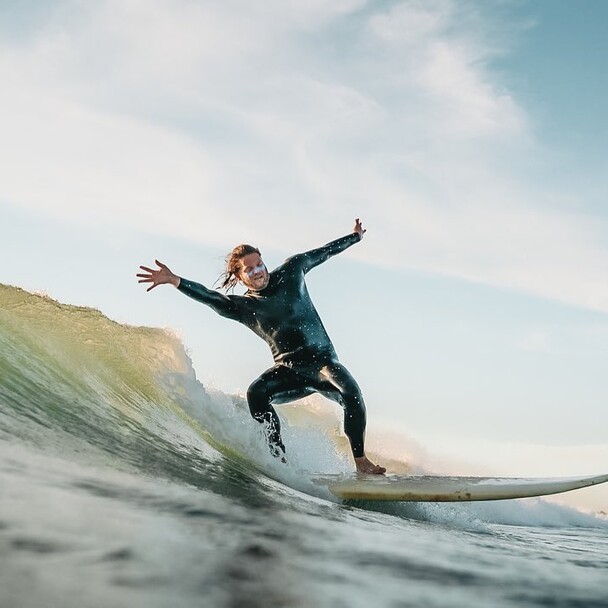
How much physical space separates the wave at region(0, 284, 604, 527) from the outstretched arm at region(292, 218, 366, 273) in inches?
67.0

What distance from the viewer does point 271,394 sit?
6070 millimetres

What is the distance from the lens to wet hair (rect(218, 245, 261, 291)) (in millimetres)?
6008

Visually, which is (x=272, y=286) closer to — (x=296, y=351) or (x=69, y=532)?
(x=296, y=351)

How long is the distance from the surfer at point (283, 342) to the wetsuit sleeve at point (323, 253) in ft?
0.58

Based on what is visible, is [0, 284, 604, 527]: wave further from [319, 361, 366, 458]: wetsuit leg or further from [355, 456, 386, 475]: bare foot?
[319, 361, 366, 458]: wetsuit leg

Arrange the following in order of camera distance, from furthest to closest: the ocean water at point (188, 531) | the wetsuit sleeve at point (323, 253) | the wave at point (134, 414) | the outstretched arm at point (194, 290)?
the wetsuit sleeve at point (323, 253), the outstretched arm at point (194, 290), the wave at point (134, 414), the ocean water at point (188, 531)

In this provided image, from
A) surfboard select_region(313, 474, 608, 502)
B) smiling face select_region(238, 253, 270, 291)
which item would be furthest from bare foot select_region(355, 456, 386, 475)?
smiling face select_region(238, 253, 270, 291)

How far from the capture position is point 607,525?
32.8 ft

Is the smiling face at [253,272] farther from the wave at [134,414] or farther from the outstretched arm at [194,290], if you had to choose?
the wave at [134,414]

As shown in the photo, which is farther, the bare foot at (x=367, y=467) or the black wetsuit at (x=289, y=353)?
the black wetsuit at (x=289, y=353)

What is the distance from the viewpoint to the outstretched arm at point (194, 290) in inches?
220

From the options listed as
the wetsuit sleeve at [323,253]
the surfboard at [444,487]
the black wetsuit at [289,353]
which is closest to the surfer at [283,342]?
the black wetsuit at [289,353]

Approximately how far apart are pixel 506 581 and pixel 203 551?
1.20m

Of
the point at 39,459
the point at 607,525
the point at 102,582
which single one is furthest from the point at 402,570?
the point at 607,525
